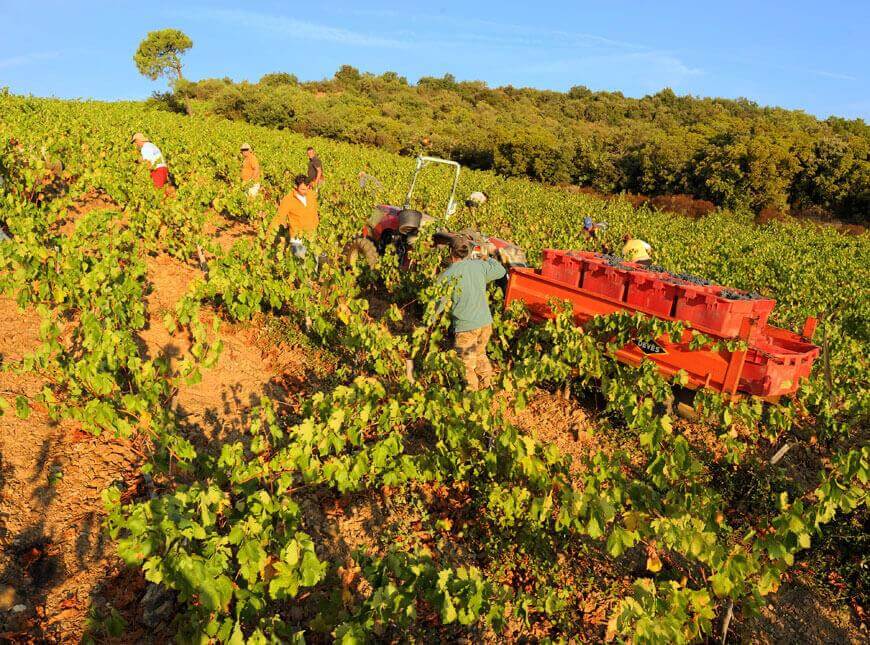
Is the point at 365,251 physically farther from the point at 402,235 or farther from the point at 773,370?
the point at 773,370

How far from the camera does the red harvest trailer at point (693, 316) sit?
5305 millimetres

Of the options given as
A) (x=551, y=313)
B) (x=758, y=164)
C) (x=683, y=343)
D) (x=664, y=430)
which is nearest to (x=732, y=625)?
(x=664, y=430)

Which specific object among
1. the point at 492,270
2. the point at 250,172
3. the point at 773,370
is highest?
the point at 250,172

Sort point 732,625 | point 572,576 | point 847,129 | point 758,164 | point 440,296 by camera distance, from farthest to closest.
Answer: point 847,129, point 758,164, point 440,296, point 572,576, point 732,625

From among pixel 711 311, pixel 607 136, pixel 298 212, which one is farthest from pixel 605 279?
pixel 607 136

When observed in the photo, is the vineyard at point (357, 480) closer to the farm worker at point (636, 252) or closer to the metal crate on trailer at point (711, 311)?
the metal crate on trailer at point (711, 311)

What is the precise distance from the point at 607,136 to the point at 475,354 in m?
38.1

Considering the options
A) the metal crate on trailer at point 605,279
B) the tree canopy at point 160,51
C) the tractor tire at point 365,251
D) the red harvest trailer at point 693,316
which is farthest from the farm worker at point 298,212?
the tree canopy at point 160,51

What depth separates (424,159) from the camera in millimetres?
8562

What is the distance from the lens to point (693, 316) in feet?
18.8

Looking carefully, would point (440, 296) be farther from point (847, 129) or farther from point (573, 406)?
point (847, 129)

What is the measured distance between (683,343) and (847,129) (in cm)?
4677

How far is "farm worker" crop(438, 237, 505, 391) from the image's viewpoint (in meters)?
5.64

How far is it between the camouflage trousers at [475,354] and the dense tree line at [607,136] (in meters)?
29.2
